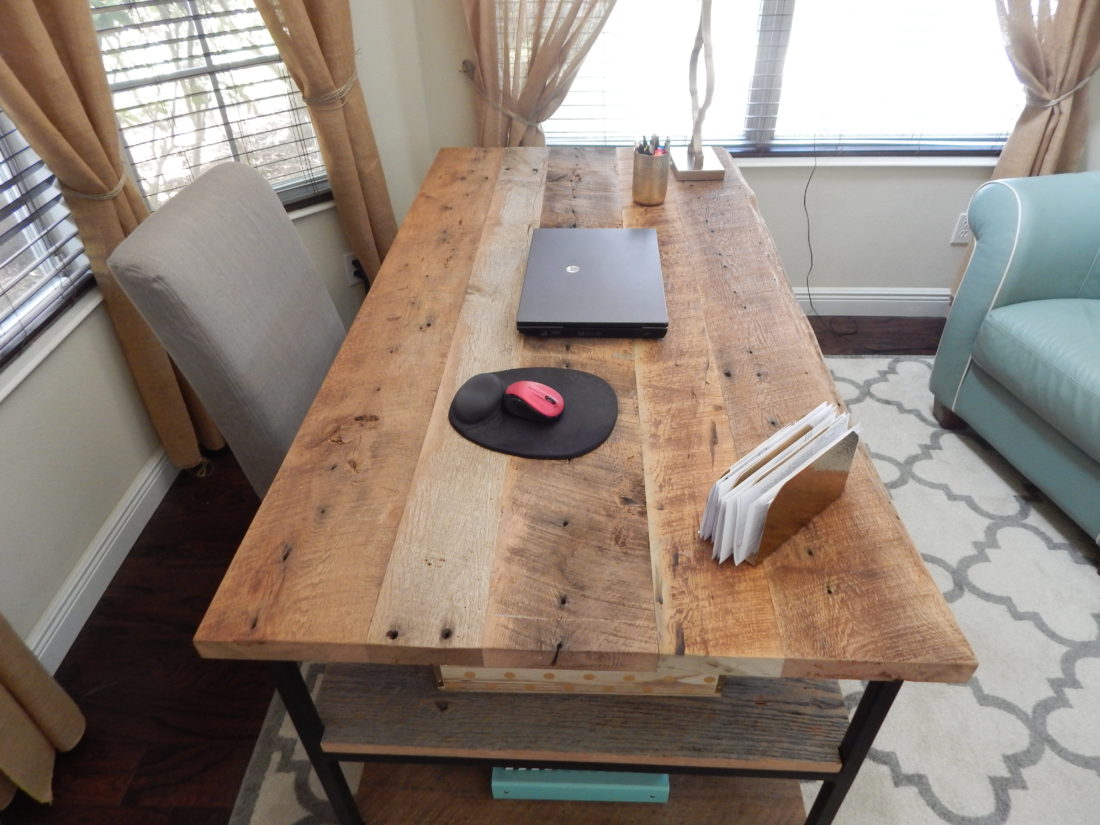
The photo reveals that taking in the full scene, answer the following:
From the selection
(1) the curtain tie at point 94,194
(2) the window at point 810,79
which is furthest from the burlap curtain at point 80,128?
(2) the window at point 810,79

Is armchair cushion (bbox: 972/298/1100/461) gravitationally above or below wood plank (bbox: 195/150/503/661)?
below

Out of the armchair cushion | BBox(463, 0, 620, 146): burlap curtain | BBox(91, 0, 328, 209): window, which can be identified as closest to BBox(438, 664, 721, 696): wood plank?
the armchair cushion

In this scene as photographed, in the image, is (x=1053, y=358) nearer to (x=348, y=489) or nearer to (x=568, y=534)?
(x=568, y=534)

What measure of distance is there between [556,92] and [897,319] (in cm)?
146

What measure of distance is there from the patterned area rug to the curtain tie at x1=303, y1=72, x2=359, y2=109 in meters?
1.50

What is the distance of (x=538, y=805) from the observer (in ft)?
4.00

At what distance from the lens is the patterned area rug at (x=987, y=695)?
50.9 inches

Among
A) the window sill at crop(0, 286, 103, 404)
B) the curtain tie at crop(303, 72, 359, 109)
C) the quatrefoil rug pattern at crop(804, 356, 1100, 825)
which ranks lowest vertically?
the quatrefoil rug pattern at crop(804, 356, 1100, 825)

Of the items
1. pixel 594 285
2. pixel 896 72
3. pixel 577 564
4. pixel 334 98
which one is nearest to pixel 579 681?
pixel 577 564

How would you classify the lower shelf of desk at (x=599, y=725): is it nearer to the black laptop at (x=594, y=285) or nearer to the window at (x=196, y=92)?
the black laptop at (x=594, y=285)

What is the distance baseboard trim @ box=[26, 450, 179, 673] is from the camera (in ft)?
5.02

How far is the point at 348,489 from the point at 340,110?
4.75 feet

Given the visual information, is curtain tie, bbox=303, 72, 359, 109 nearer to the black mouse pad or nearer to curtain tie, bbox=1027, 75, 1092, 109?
the black mouse pad

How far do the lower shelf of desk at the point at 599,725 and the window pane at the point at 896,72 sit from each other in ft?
6.33
